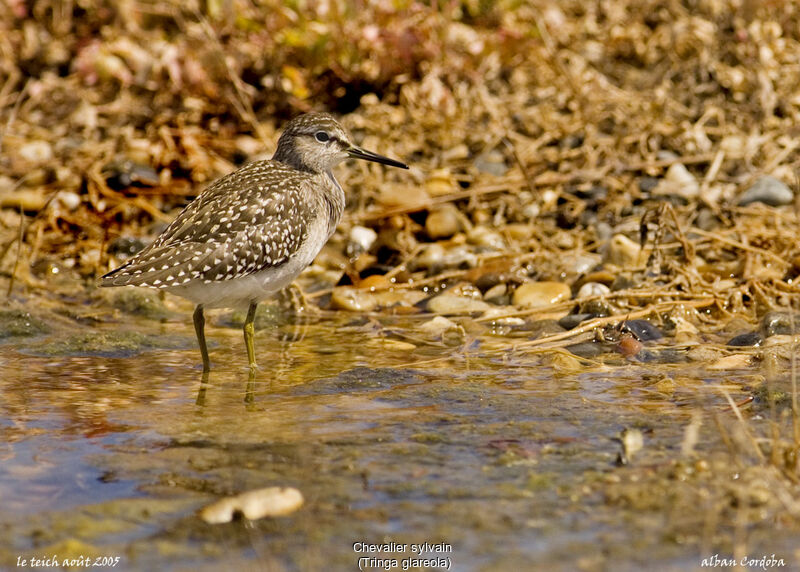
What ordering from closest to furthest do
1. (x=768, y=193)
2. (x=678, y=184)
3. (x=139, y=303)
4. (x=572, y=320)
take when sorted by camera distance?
(x=572, y=320) < (x=139, y=303) < (x=768, y=193) < (x=678, y=184)

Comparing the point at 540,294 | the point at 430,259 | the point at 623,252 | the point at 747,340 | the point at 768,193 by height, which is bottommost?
the point at 430,259

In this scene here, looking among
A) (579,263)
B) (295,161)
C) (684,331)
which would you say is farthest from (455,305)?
(684,331)

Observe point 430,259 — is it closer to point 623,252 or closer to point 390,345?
point 623,252

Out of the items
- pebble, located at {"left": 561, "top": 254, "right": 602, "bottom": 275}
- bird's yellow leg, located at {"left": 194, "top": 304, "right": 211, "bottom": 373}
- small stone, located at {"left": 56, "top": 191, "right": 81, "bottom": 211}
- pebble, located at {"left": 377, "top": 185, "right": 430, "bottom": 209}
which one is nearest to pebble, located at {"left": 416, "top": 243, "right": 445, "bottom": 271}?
pebble, located at {"left": 377, "top": 185, "right": 430, "bottom": 209}

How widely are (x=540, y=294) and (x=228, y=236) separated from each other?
8.79ft

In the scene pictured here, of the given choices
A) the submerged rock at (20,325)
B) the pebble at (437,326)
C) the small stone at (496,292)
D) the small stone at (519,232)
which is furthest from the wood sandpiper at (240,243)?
the small stone at (519,232)

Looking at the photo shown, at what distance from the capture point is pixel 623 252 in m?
8.58

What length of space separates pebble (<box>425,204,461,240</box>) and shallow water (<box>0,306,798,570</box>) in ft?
7.07

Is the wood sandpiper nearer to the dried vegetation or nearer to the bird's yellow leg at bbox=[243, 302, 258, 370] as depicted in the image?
the bird's yellow leg at bbox=[243, 302, 258, 370]

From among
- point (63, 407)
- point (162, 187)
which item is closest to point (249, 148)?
point (162, 187)

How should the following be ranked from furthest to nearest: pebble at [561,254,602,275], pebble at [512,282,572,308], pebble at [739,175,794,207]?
pebble at [739,175,794,207]
pebble at [561,254,602,275]
pebble at [512,282,572,308]

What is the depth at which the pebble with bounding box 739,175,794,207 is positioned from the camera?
9.05 m

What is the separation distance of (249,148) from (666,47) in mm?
4438

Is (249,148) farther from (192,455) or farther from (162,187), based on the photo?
(192,455)
